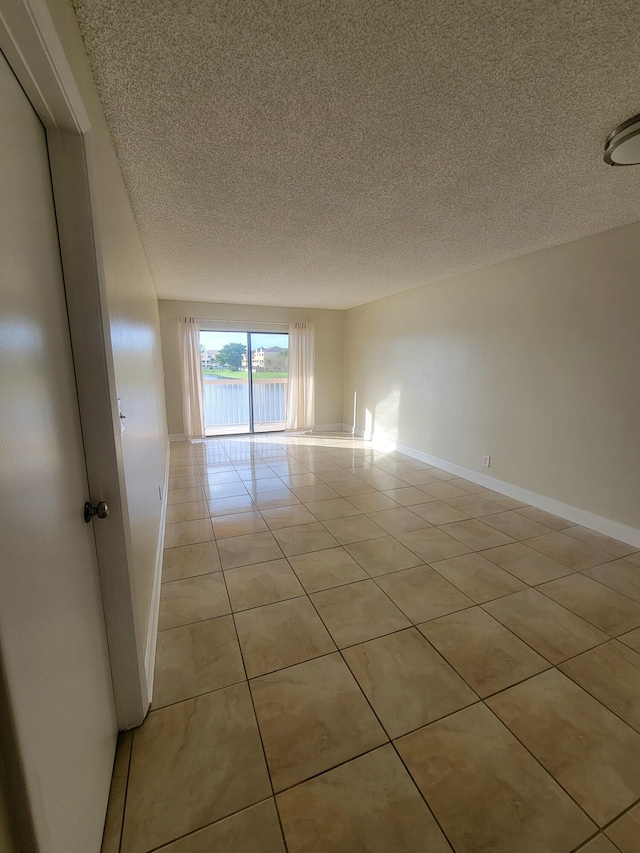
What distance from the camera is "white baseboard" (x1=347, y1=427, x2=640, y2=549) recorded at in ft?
8.48

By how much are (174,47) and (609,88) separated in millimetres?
1493

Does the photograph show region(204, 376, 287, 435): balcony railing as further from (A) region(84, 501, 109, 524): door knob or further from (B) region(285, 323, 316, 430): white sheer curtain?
(A) region(84, 501, 109, 524): door knob

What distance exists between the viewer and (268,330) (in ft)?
19.3

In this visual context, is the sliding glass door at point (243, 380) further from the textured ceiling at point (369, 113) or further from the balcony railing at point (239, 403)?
the textured ceiling at point (369, 113)

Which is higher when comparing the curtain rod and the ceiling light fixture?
the ceiling light fixture

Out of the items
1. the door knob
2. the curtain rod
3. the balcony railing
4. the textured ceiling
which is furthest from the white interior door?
the balcony railing

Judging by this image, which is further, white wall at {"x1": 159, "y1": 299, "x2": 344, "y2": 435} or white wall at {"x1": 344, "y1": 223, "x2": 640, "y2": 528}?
white wall at {"x1": 159, "y1": 299, "x2": 344, "y2": 435}

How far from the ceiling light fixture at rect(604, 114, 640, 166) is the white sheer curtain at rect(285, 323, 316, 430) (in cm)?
462

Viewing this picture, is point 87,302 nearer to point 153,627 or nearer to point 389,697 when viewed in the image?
point 153,627

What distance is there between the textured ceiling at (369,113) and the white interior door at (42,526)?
628 mm

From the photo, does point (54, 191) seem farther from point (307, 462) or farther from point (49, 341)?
point (307, 462)

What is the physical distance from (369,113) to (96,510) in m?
1.71

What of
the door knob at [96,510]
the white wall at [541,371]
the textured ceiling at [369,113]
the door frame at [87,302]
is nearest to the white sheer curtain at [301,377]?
the white wall at [541,371]

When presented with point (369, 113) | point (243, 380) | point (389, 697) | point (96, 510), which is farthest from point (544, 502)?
point (243, 380)
